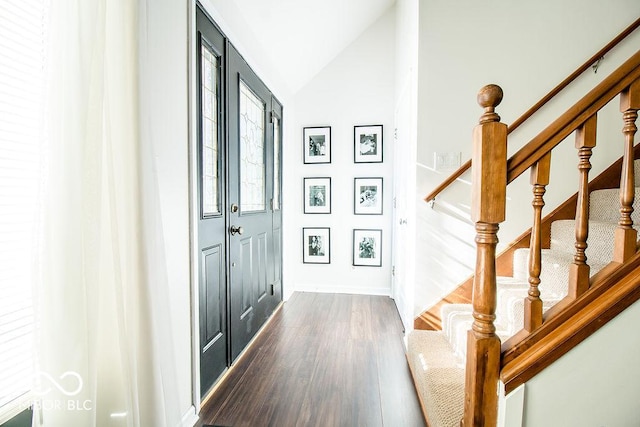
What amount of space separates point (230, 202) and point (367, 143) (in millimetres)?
2107

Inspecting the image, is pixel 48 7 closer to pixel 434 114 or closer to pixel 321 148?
pixel 434 114

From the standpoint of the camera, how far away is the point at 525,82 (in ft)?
6.63

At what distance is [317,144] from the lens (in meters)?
3.62

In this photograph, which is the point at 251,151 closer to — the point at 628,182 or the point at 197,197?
the point at 197,197

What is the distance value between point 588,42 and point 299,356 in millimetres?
3046

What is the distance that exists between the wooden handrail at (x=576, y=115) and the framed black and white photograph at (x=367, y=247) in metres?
2.64

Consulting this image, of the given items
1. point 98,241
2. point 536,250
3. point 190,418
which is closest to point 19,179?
→ point 98,241

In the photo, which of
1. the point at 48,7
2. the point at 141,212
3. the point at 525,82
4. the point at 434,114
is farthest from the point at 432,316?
the point at 48,7

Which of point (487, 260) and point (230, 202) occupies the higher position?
point (230, 202)

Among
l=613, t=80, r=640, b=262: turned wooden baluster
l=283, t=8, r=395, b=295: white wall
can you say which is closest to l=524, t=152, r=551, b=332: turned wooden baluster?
l=613, t=80, r=640, b=262: turned wooden baluster

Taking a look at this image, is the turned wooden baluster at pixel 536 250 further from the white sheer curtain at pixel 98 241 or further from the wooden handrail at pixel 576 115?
the white sheer curtain at pixel 98 241

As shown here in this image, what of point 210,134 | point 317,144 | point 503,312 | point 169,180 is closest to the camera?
point 169,180

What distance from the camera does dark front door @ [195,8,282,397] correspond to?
1.67 meters

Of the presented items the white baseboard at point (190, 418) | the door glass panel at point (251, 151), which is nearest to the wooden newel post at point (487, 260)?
the white baseboard at point (190, 418)
